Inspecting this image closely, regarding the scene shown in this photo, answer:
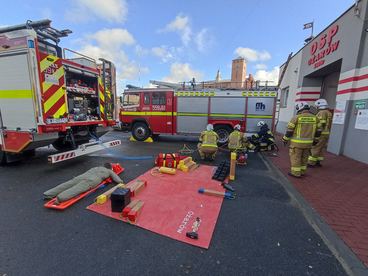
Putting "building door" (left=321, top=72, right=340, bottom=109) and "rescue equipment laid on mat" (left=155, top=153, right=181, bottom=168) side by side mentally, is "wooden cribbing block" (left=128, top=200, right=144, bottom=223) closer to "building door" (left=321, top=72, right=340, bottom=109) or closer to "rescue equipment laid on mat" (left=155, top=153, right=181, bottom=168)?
"rescue equipment laid on mat" (left=155, top=153, right=181, bottom=168)

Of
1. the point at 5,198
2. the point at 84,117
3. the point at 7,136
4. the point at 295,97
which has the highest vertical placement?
the point at 295,97

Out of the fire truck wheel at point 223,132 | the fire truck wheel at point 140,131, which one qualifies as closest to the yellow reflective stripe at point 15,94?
the fire truck wheel at point 140,131

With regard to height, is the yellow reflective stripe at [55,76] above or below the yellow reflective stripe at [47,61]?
below

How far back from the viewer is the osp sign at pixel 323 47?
720 cm

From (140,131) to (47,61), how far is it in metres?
5.59

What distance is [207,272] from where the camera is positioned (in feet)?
6.20

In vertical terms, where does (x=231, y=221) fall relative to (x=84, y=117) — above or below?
below

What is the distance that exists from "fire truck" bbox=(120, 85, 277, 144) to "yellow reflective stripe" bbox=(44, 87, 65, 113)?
192 inches

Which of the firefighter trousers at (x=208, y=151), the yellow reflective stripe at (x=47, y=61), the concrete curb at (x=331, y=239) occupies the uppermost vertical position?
the yellow reflective stripe at (x=47, y=61)

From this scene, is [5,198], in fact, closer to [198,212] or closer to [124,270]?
[124,270]

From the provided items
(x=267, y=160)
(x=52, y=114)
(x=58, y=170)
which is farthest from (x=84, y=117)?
(x=267, y=160)

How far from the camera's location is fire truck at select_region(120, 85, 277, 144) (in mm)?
8164

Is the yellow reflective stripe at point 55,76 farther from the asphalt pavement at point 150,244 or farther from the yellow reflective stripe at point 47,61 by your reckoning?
the asphalt pavement at point 150,244

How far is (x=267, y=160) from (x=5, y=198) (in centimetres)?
668
